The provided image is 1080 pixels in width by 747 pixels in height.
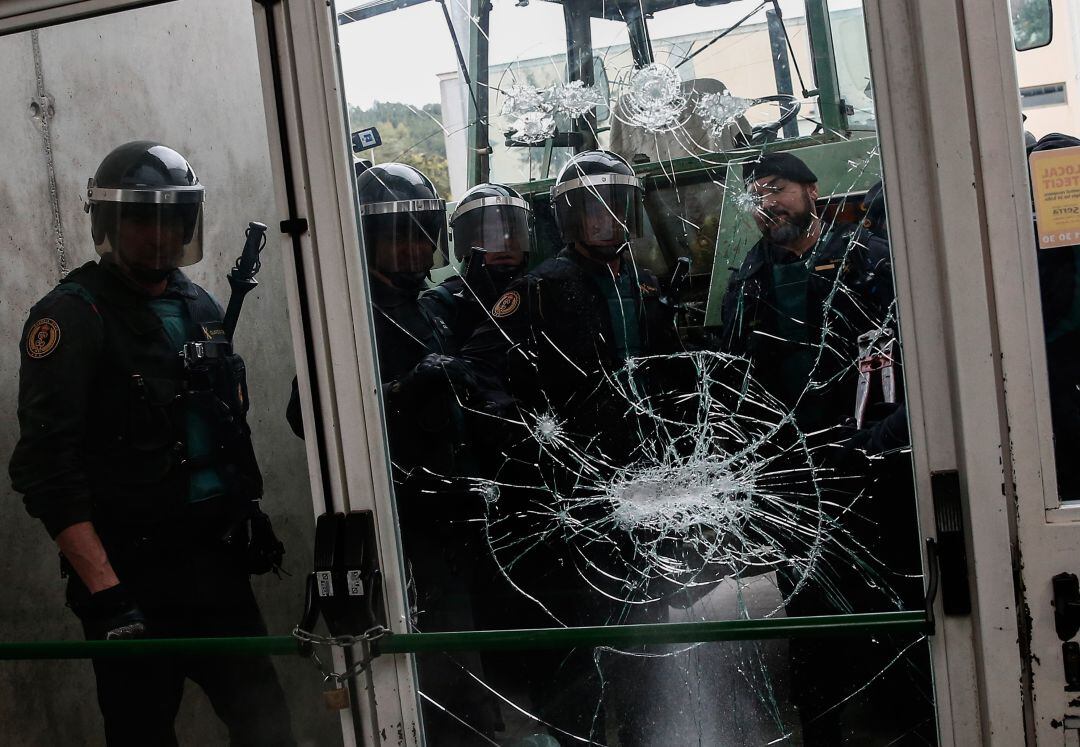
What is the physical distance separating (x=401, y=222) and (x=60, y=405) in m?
0.93

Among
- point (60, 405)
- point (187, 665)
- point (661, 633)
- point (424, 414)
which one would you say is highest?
point (60, 405)

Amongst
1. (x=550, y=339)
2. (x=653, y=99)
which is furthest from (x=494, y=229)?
(x=653, y=99)

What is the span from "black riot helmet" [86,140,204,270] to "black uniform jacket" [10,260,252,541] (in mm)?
69

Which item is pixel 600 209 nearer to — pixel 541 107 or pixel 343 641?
pixel 541 107

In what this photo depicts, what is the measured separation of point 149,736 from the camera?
7.09ft

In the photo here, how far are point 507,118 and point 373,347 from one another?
1.79 feet

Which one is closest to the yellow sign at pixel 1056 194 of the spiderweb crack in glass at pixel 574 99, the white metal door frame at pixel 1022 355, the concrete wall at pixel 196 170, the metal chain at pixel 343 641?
the white metal door frame at pixel 1022 355

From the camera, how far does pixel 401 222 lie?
1838 mm

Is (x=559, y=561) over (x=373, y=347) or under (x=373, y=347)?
under

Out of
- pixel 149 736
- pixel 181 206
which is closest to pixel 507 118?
pixel 181 206

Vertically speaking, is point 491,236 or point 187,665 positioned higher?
point 491,236

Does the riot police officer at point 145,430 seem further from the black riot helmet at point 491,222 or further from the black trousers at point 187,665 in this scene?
the black riot helmet at point 491,222

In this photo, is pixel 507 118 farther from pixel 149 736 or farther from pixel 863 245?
pixel 149 736

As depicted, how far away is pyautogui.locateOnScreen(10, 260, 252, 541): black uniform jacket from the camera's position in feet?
6.63
